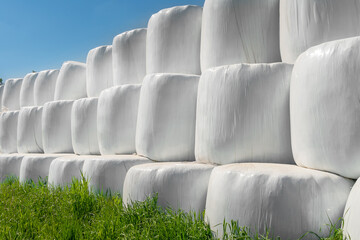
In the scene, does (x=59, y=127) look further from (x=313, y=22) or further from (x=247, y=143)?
(x=313, y=22)

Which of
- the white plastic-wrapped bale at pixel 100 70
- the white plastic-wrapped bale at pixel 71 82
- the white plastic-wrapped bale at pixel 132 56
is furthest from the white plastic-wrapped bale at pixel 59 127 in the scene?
the white plastic-wrapped bale at pixel 132 56

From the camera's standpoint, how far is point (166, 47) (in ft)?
7.45

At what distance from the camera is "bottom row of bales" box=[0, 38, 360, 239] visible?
138 cm

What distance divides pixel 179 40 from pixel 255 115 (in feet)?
2.52

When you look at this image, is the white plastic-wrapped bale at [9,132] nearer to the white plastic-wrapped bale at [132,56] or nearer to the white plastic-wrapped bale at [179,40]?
the white plastic-wrapped bale at [132,56]

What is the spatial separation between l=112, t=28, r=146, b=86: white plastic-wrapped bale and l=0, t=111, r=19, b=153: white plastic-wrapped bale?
1938mm

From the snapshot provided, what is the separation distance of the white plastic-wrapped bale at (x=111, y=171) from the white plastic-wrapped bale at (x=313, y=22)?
40.2 inches

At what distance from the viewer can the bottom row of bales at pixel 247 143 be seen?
4.52ft

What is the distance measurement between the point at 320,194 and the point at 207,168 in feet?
1.83

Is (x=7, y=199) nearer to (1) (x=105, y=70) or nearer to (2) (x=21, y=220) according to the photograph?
(2) (x=21, y=220)

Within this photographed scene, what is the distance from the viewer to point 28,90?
4168mm

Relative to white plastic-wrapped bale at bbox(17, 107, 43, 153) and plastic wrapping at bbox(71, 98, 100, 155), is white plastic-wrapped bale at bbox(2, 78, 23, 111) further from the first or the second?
plastic wrapping at bbox(71, 98, 100, 155)

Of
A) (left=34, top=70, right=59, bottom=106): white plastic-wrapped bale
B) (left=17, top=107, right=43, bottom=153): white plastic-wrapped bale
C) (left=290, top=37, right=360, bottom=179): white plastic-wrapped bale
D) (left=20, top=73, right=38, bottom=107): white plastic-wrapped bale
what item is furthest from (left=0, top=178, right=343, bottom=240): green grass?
(left=20, top=73, right=38, bottom=107): white plastic-wrapped bale

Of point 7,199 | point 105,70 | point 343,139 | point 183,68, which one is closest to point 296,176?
point 343,139
